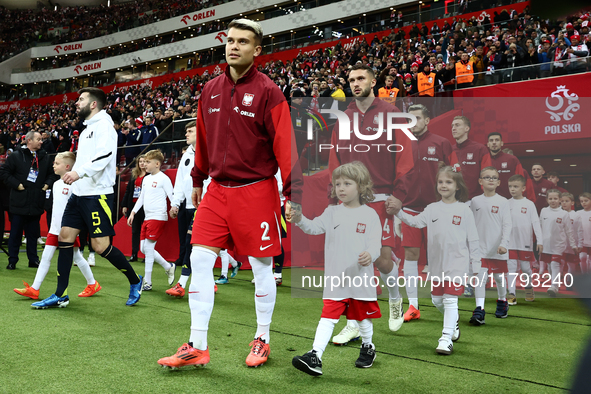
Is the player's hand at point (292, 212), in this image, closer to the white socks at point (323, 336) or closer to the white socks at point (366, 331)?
the white socks at point (323, 336)

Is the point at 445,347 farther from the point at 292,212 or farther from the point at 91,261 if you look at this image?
the point at 91,261

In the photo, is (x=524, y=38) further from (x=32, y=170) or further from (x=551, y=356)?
(x=32, y=170)

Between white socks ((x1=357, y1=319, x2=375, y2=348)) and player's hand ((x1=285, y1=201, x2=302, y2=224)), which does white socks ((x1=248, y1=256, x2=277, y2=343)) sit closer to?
player's hand ((x1=285, y1=201, x2=302, y2=224))

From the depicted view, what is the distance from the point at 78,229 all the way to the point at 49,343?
136cm

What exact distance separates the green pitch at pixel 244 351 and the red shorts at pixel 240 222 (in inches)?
28.0

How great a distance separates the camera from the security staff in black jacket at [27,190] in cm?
688

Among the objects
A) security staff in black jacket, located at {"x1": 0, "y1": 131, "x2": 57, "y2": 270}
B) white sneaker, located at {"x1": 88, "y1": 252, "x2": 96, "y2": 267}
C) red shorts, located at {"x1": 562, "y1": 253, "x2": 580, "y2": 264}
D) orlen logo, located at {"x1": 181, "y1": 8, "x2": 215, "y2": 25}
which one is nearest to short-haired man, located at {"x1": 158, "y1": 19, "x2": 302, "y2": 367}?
red shorts, located at {"x1": 562, "y1": 253, "x2": 580, "y2": 264}

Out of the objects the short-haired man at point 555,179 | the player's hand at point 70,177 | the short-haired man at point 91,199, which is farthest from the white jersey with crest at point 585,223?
the player's hand at point 70,177

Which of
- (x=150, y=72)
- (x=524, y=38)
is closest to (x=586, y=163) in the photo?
(x=524, y=38)

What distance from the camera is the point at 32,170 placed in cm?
732

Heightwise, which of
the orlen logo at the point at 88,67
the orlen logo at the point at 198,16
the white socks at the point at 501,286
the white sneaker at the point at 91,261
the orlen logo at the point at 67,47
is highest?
the orlen logo at the point at 198,16

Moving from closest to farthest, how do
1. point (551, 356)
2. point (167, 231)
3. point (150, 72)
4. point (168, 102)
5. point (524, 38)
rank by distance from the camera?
point (551, 356)
point (167, 231)
point (524, 38)
point (168, 102)
point (150, 72)

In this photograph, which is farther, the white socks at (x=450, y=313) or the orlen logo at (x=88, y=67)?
the orlen logo at (x=88, y=67)

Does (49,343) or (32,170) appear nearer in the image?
(49,343)
